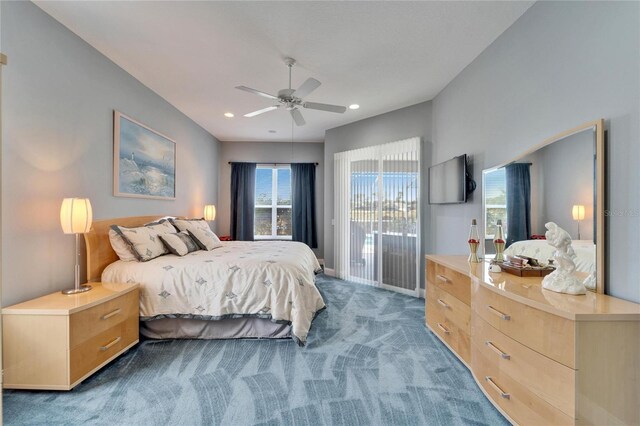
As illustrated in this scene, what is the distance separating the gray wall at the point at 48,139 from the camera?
1.94 metres

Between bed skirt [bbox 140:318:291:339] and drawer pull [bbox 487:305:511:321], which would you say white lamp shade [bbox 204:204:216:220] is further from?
drawer pull [bbox 487:305:511:321]

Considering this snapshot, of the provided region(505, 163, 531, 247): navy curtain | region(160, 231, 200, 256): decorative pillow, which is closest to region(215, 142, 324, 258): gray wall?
region(160, 231, 200, 256): decorative pillow

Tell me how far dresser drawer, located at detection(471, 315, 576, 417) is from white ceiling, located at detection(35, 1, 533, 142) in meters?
2.30

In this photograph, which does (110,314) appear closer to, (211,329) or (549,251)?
(211,329)

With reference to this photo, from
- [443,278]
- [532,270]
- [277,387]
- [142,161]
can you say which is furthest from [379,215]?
[142,161]

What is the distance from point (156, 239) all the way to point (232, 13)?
2.29m

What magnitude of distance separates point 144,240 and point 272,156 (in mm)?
3589

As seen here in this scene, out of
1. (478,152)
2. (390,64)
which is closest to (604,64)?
(478,152)

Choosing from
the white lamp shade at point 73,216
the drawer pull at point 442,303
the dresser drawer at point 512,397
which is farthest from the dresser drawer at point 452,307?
the white lamp shade at point 73,216

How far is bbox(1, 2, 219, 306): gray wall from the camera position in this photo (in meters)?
1.94

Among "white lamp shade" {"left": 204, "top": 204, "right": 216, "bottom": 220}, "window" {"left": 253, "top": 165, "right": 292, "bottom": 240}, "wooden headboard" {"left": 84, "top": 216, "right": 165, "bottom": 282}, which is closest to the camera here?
"wooden headboard" {"left": 84, "top": 216, "right": 165, "bottom": 282}

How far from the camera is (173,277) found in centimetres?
253

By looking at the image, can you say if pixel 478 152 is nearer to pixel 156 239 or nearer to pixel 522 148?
pixel 522 148

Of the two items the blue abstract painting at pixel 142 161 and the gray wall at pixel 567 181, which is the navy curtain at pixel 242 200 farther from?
the gray wall at pixel 567 181
